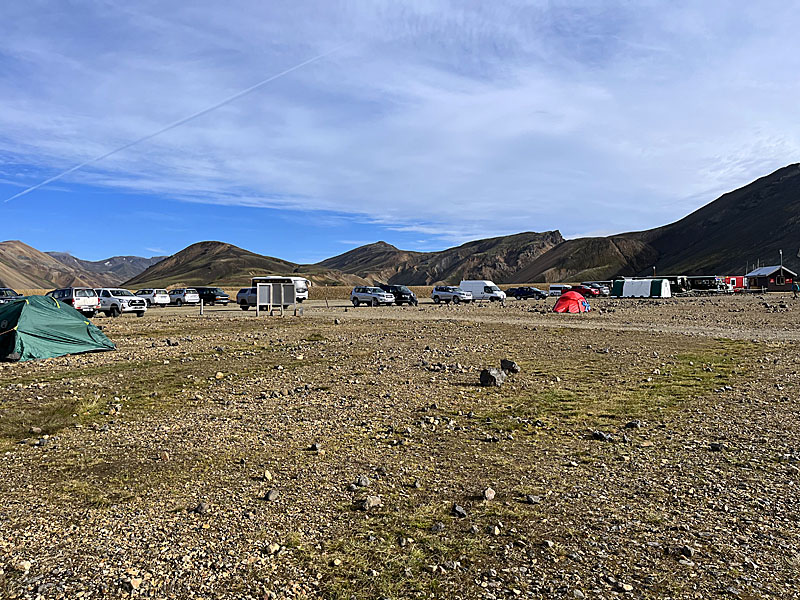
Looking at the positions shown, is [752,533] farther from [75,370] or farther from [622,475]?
[75,370]

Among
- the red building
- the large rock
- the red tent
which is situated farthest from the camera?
the red building

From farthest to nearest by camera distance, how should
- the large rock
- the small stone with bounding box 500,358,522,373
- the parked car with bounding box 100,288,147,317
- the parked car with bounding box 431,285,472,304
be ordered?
the parked car with bounding box 431,285,472,304 < the parked car with bounding box 100,288,147,317 < the small stone with bounding box 500,358,522,373 < the large rock

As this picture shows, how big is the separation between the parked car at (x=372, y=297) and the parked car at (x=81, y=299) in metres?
21.0

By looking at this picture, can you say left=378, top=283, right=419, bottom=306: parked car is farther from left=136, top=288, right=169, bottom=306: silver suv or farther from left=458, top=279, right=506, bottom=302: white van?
→ left=136, top=288, right=169, bottom=306: silver suv

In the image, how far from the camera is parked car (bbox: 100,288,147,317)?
38.1 metres

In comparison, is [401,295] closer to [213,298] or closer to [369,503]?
[213,298]

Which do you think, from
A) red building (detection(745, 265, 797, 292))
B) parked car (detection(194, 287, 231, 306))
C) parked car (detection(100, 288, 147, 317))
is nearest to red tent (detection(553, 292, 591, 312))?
parked car (detection(100, 288, 147, 317))

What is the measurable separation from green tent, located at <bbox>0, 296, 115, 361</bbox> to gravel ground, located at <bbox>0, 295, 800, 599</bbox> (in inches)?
167

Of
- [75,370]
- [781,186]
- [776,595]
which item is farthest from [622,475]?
[781,186]

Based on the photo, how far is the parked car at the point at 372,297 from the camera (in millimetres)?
49125

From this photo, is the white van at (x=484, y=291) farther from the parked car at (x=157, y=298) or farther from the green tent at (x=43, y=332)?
the green tent at (x=43, y=332)

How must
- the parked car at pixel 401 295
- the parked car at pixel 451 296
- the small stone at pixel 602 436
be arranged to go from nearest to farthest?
the small stone at pixel 602 436 → the parked car at pixel 401 295 → the parked car at pixel 451 296

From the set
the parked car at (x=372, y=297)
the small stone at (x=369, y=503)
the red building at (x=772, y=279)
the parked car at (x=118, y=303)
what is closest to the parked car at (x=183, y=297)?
the parked car at (x=118, y=303)

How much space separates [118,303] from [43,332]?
72.8ft
